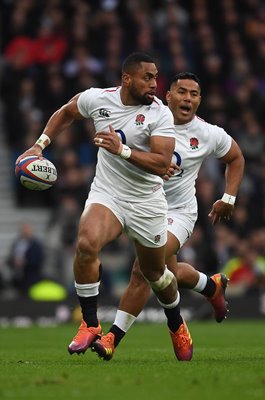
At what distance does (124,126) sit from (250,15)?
1657 cm

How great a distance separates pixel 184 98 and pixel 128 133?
1281mm

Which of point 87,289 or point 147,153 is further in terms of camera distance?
point 87,289

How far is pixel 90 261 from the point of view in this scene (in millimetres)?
9781

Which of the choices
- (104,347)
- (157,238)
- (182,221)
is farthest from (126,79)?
(104,347)

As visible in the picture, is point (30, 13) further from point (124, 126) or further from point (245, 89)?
point (124, 126)

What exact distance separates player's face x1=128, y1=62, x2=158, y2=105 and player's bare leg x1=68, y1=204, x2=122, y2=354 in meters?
0.97

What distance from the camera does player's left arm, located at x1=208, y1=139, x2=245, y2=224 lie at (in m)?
→ 11.3

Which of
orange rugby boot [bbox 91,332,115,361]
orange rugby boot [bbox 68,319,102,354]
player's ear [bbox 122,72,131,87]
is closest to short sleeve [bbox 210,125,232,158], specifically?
player's ear [bbox 122,72,131,87]

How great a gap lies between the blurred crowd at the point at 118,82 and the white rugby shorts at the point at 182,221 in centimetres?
949

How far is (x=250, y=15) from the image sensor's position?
26141 mm

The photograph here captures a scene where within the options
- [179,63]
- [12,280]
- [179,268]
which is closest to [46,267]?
[12,280]

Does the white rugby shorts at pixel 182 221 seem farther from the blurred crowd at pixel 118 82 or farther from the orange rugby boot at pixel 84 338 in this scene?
the blurred crowd at pixel 118 82

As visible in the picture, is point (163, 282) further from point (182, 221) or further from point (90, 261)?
point (182, 221)

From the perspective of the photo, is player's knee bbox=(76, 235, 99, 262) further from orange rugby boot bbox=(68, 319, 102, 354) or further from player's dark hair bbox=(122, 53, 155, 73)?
player's dark hair bbox=(122, 53, 155, 73)
